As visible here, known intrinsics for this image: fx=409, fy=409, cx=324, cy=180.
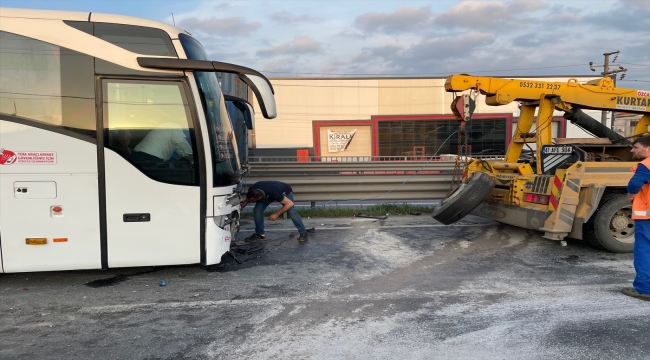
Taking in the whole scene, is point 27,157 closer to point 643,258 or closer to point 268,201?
point 268,201

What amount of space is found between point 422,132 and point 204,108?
3273 cm

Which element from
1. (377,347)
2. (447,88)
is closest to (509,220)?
(447,88)

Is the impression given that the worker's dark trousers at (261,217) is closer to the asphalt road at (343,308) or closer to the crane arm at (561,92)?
the asphalt road at (343,308)

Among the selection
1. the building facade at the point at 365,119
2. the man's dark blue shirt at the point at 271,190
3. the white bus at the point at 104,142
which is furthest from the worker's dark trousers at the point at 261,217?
the building facade at the point at 365,119

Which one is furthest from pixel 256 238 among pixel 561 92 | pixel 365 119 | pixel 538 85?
pixel 365 119

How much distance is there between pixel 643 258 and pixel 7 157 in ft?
21.7

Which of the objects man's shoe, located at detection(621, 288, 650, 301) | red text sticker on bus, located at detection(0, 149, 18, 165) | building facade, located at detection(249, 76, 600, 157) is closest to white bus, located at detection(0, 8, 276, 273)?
red text sticker on bus, located at detection(0, 149, 18, 165)

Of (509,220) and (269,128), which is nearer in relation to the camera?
(509,220)

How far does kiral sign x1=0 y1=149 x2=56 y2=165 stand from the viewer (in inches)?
166

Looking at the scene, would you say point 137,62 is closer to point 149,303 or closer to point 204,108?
point 204,108

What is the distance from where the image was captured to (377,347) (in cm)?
328

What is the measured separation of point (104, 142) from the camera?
14.3 ft

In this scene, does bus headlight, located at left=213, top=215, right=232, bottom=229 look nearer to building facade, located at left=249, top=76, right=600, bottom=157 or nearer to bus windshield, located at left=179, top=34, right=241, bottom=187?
bus windshield, located at left=179, top=34, right=241, bottom=187

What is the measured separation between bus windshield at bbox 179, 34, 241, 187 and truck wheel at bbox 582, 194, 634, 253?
5207 mm
